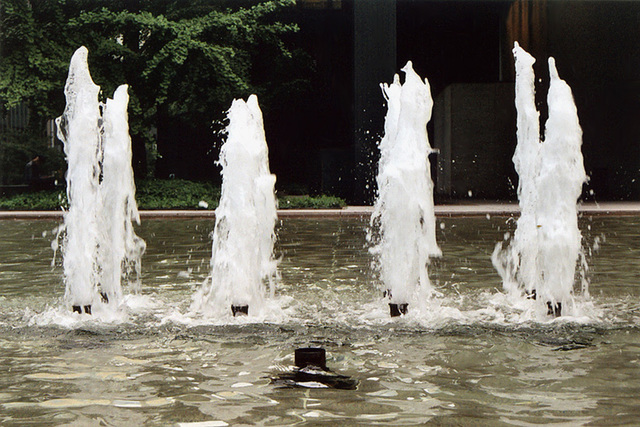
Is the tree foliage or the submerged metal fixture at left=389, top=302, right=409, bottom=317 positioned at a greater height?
the tree foliage

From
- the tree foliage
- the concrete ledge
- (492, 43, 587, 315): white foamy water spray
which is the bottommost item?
the concrete ledge

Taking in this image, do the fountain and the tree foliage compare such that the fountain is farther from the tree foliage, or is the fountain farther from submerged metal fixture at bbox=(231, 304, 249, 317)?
the tree foliage

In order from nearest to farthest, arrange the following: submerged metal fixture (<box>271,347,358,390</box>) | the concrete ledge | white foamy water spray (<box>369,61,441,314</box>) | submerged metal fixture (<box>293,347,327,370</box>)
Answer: submerged metal fixture (<box>271,347,358,390</box>) → submerged metal fixture (<box>293,347,327,370</box>) → white foamy water spray (<box>369,61,441,314</box>) → the concrete ledge

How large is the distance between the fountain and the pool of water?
1.22 feet

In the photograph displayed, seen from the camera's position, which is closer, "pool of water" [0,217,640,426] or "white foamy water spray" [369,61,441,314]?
"pool of water" [0,217,640,426]

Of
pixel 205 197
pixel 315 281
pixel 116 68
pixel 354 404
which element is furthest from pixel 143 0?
pixel 354 404

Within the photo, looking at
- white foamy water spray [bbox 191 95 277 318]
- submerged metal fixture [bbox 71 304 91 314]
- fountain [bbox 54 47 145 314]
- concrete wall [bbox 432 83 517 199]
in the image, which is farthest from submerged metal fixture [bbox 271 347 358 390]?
concrete wall [bbox 432 83 517 199]

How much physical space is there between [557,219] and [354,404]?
3.79 m

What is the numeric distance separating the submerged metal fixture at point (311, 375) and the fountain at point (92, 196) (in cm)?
309

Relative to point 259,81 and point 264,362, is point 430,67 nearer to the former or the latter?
point 259,81

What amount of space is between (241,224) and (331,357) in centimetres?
248

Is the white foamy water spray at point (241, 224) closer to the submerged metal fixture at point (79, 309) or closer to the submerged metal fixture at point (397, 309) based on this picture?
the submerged metal fixture at point (79, 309)

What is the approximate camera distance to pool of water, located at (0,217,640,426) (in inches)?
191

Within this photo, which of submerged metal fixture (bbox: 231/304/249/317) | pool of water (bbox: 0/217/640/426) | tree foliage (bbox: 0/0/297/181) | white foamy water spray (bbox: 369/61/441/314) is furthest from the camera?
tree foliage (bbox: 0/0/297/181)
